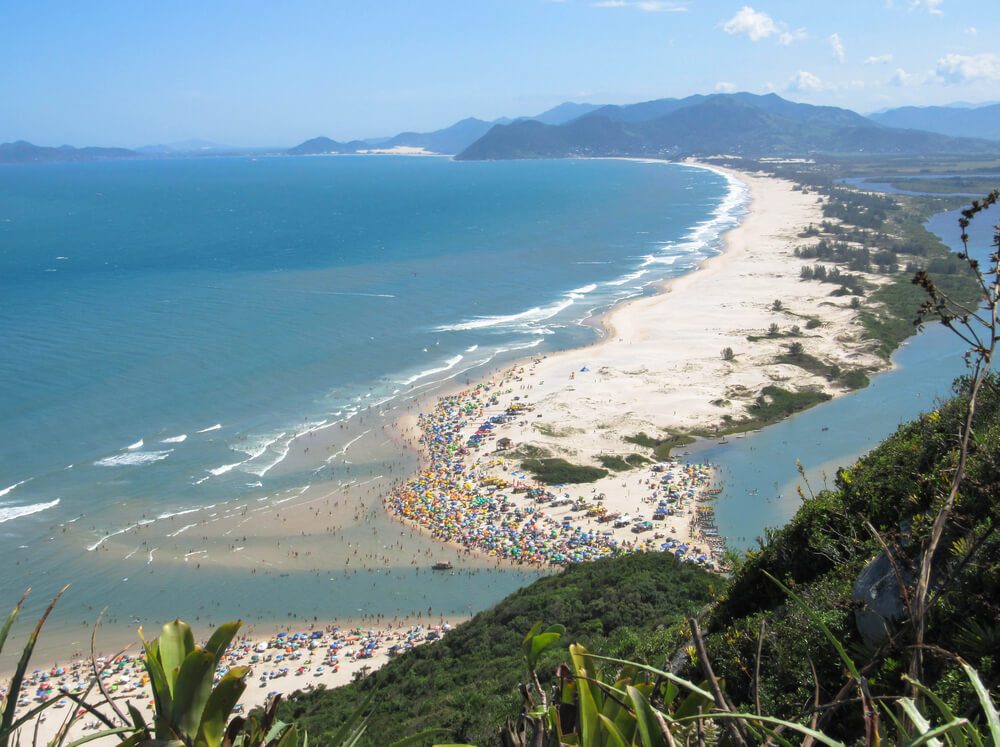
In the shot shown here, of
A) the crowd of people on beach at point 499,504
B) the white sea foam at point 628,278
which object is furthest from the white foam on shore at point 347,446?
the white sea foam at point 628,278

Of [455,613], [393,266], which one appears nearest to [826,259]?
[393,266]

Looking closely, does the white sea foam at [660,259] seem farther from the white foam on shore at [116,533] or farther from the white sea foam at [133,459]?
the white foam on shore at [116,533]

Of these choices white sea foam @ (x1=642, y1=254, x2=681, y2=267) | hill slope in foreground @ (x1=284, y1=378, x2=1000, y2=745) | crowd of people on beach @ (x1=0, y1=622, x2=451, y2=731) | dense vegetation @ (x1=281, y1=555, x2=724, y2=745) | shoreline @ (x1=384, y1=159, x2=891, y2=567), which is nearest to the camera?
hill slope in foreground @ (x1=284, y1=378, x2=1000, y2=745)

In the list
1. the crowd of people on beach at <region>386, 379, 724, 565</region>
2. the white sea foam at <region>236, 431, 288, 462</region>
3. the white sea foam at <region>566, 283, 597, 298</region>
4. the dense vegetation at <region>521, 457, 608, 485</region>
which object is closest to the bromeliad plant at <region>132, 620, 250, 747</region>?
the crowd of people on beach at <region>386, 379, 724, 565</region>

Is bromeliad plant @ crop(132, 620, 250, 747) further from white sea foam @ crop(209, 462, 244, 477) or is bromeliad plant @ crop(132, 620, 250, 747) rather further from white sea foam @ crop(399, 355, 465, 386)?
white sea foam @ crop(399, 355, 465, 386)

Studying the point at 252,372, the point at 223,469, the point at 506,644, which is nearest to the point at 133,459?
the point at 223,469

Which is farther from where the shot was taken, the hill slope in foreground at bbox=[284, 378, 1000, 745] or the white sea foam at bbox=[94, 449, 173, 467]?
the white sea foam at bbox=[94, 449, 173, 467]
